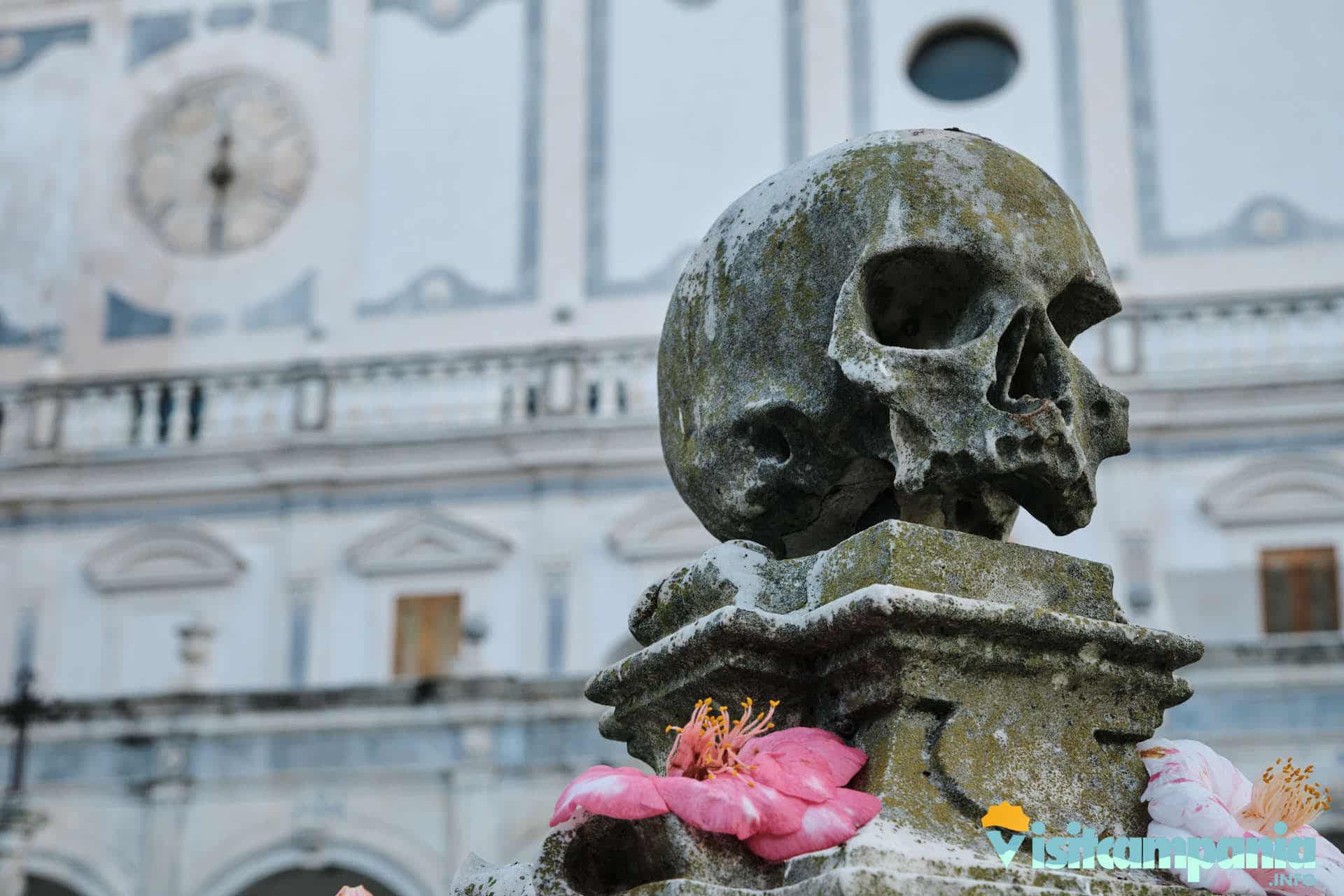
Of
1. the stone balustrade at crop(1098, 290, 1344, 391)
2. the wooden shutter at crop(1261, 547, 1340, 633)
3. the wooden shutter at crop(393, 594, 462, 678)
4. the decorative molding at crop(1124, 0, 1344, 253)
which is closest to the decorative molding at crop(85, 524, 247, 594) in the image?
the wooden shutter at crop(393, 594, 462, 678)

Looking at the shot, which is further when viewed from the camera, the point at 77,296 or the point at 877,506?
the point at 77,296

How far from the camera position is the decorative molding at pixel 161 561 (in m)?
22.3

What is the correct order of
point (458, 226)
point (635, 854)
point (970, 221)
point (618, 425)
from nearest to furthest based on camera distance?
point (635, 854), point (970, 221), point (618, 425), point (458, 226)

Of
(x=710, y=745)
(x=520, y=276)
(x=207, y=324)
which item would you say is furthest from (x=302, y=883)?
(x=710, y=745)

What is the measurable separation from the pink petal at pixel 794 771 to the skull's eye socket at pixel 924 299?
2.56 ft

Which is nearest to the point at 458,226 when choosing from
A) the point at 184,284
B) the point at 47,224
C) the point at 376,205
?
the point at 376,205

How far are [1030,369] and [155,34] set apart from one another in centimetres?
2400

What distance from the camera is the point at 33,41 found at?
86.2ft

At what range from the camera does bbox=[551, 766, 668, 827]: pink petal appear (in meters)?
3.12

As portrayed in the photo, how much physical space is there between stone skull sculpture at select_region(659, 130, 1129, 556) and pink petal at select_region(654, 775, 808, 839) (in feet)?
2.04

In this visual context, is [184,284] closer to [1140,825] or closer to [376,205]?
[376,205]

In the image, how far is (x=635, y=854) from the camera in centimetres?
326

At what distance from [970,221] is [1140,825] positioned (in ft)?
3.49

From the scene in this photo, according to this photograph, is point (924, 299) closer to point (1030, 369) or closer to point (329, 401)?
point (1030, 369)
